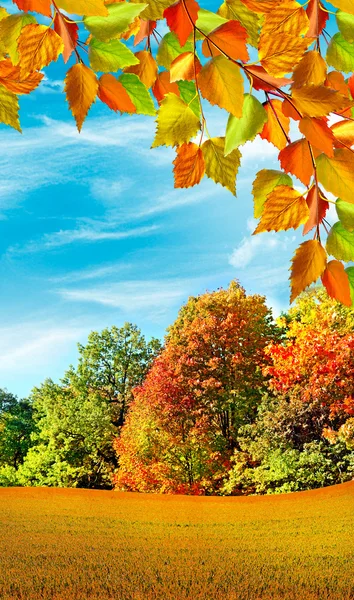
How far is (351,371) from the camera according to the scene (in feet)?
38.5

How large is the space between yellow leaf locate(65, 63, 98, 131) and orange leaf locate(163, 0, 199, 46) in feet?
0.41

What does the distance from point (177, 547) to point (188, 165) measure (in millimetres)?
8126

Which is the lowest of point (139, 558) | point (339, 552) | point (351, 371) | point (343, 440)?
point (339, 552)

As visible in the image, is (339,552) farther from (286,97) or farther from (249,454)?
(286,97)

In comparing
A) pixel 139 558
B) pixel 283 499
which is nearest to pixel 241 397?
pixel 283 499

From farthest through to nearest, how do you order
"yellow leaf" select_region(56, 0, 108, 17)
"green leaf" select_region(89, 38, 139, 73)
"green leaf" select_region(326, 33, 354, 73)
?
1. "green leaf" select_region(326, 33, 354, 73)
2. "green leaf" select_region(89, 38, 139, 73)
3. "yellow leaf" select_region(56, 0, 108, 17)

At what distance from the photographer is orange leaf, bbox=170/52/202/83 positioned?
0.62 m

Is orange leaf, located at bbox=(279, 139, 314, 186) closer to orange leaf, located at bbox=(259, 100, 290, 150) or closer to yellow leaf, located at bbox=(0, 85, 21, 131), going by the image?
orange leaf, located at bbox=(259, 100, 290, 150)

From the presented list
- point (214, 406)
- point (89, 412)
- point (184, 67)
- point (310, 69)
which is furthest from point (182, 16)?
point (89, 412)

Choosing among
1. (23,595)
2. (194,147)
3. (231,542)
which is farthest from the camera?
(231,542)

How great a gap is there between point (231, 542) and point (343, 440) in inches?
177

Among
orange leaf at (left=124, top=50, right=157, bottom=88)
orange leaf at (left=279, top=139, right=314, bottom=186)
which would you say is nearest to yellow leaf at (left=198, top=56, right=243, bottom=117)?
orange leaf at (left=279, top=139, right=314, bottom=186)

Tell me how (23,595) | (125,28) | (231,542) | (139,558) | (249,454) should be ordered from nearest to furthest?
(125,28) < (23,595) < (139,558) < (231,542) < (249,454)

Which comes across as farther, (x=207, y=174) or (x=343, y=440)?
(x=343, y=440)
